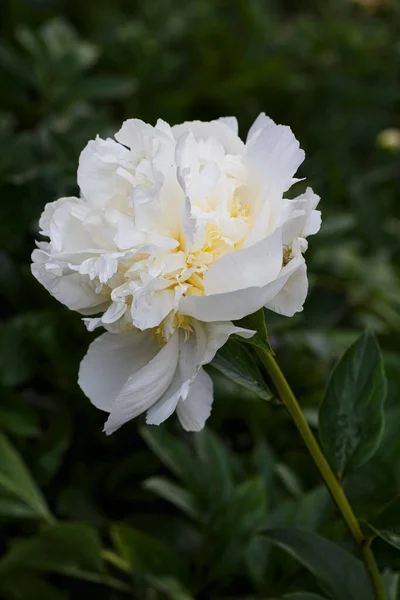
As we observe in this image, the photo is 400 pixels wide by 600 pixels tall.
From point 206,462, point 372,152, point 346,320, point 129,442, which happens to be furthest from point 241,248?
point 372,152

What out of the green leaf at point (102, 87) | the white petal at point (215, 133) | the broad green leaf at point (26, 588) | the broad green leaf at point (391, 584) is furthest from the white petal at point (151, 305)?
the green leaf at point (102, 87)

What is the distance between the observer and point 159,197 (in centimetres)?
44

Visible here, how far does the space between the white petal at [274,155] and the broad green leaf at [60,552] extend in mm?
414

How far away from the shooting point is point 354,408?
0.55 m

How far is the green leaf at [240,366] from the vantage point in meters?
0.46

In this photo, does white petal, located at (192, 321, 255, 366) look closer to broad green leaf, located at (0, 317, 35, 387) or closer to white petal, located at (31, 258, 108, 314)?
white petal, located at (31, 258, 108, 314)

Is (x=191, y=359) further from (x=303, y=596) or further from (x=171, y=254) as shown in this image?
(x=303, y=596)

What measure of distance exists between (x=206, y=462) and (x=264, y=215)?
16.5 inches

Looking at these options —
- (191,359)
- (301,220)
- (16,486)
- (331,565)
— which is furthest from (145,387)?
(16,486)

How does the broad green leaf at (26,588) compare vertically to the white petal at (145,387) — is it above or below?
below

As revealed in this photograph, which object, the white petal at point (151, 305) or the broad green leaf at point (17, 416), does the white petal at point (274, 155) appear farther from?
the broad green leaf at point (17, 416)

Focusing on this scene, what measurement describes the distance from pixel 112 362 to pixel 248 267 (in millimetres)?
120

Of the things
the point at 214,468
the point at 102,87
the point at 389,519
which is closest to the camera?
the point at 389,519

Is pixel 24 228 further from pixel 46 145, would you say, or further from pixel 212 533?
pixel 212 533
